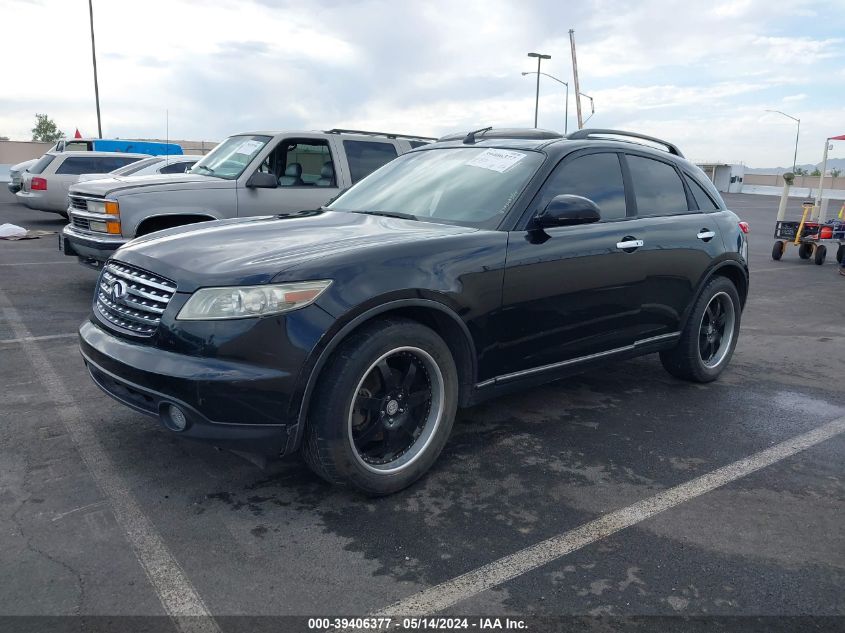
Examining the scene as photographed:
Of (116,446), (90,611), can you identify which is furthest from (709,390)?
(90,611)

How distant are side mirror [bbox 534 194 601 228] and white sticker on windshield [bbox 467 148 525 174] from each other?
47 centimetres

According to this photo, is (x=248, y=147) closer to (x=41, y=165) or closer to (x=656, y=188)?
(x=656, y=188)

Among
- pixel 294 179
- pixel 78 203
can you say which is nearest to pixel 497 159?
pixel 294 179

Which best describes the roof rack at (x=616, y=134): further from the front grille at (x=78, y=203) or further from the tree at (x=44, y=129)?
the tree at (x=44, y=129)

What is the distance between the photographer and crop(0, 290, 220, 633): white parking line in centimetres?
256

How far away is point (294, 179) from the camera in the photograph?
27.9ft

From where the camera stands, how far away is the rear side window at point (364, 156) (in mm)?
8812

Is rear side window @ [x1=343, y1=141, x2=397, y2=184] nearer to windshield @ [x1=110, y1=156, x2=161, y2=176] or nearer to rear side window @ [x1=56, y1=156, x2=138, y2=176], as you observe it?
windshield @ [x1=110, y1=156, x2=161, y2=176]

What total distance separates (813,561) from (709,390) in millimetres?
2497

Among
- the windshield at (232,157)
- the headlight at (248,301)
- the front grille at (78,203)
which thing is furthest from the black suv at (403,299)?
the front grille at (78,203)

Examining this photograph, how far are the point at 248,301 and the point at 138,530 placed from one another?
1.08 meters

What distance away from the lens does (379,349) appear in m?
3.28

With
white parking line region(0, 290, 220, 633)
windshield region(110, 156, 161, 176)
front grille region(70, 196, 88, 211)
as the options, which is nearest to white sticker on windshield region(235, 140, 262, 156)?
front grille region(70, 196, 88, 211)

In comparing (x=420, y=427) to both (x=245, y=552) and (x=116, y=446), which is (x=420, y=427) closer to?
(x=245, y=552)
